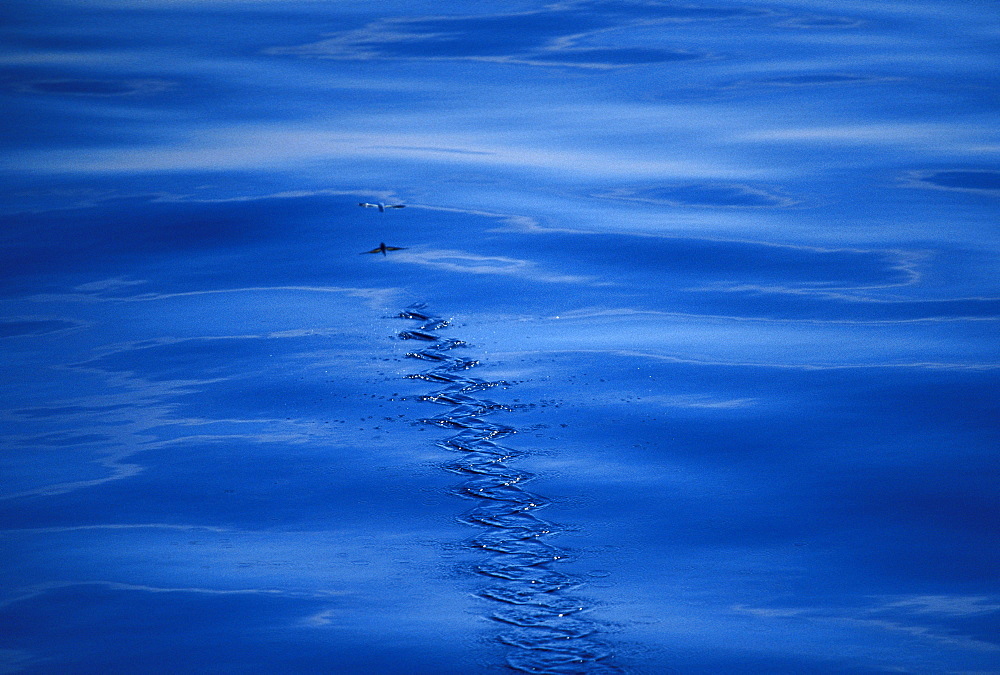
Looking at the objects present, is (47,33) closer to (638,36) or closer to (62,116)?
(62,116)

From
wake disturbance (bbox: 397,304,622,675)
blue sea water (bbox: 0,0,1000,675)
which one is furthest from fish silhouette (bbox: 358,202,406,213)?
wake disturbance (bbox: 397,304,622,675)

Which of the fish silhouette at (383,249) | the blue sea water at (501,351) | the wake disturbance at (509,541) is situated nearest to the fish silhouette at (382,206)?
the blue sea water at (501,351)

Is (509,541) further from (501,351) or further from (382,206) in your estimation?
(382,206)

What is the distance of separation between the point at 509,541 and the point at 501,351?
1.89 metres

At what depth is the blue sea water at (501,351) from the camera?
410 centimetres

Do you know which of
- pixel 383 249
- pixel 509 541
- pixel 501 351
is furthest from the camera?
pixel 383 249

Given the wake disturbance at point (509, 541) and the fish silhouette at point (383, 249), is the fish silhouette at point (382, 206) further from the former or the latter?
the wake disturbance at point (509, 541)

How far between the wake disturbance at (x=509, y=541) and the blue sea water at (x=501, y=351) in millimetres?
17

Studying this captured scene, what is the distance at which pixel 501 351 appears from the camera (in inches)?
246

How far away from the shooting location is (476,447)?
5250 mm

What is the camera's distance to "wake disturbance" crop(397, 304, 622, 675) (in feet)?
12.6

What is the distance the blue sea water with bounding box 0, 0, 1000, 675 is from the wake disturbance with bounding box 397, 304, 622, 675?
17 millimetres

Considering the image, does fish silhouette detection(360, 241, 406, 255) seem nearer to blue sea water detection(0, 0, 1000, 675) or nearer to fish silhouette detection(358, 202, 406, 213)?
blue sea water detection(0, 0, 1000, 675)

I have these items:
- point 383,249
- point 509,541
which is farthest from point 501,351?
point 509,541
